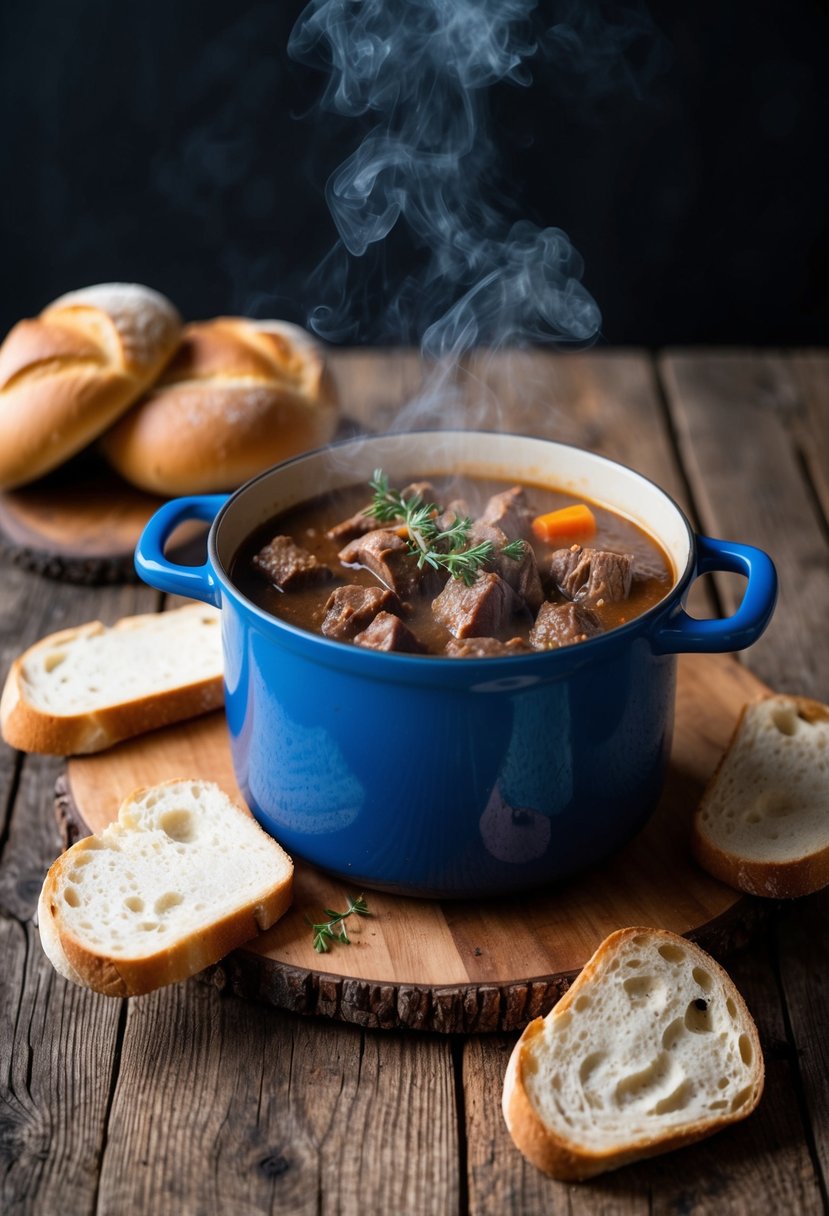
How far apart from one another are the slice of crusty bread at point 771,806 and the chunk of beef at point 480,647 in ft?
1.92

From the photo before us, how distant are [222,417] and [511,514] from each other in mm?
1465

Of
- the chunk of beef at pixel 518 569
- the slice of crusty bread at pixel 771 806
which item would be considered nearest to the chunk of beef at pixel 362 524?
the chunk of beef at pixel 518 569

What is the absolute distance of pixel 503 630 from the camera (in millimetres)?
2689

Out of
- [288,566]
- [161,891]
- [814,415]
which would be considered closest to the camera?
[161,891]

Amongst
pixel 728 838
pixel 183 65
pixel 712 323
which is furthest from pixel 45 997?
pixel 712 323

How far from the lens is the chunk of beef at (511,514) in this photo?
116 inches

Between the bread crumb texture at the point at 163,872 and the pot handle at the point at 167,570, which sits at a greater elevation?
the pot handle at the point at 167,570

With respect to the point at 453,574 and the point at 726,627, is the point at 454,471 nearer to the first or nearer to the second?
the point at 453,574

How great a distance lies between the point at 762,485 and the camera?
4637mm

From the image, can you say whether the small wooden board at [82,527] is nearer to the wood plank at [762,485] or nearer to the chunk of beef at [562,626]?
the chunk of beef at [562,626]

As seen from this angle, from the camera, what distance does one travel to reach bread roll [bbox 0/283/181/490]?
4.10 metres

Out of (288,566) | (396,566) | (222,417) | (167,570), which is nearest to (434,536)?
(396,566)

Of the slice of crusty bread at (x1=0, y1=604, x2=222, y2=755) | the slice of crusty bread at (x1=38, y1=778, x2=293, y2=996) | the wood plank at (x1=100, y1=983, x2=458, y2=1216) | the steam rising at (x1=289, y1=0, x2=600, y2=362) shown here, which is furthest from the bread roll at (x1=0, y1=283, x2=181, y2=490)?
the wood plank at (x1=100, y1=983, x2=458, y2=1216)

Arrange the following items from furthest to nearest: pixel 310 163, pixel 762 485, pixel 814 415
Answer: pixel 310 163
pixel 814 415
pixel 762 485
